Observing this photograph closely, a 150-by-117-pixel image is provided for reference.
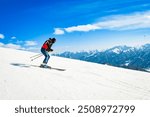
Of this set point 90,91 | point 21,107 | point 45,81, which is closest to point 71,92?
point 90,91

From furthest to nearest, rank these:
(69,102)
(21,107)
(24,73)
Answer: (24,73), (69,102), (21,107)

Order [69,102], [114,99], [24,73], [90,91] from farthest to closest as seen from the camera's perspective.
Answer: [24,73] → [90,91] → [114,99] → [69,102]

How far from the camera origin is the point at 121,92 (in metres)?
16.7

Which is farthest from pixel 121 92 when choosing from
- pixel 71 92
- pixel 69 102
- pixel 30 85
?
pixel 30 85

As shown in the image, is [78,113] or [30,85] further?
[30,85]

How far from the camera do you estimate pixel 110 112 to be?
1266cm

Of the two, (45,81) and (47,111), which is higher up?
(45,81)

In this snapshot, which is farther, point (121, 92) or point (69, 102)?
point (121, 92)

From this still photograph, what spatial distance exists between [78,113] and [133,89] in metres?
7.67

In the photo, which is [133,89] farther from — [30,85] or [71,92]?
[30,85]

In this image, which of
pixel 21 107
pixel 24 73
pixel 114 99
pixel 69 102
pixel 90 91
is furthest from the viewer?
pixel 24 73

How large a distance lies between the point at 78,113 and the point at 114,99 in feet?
11.0

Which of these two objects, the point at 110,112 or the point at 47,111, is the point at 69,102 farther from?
the point at 110,112

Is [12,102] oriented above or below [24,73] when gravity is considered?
below
